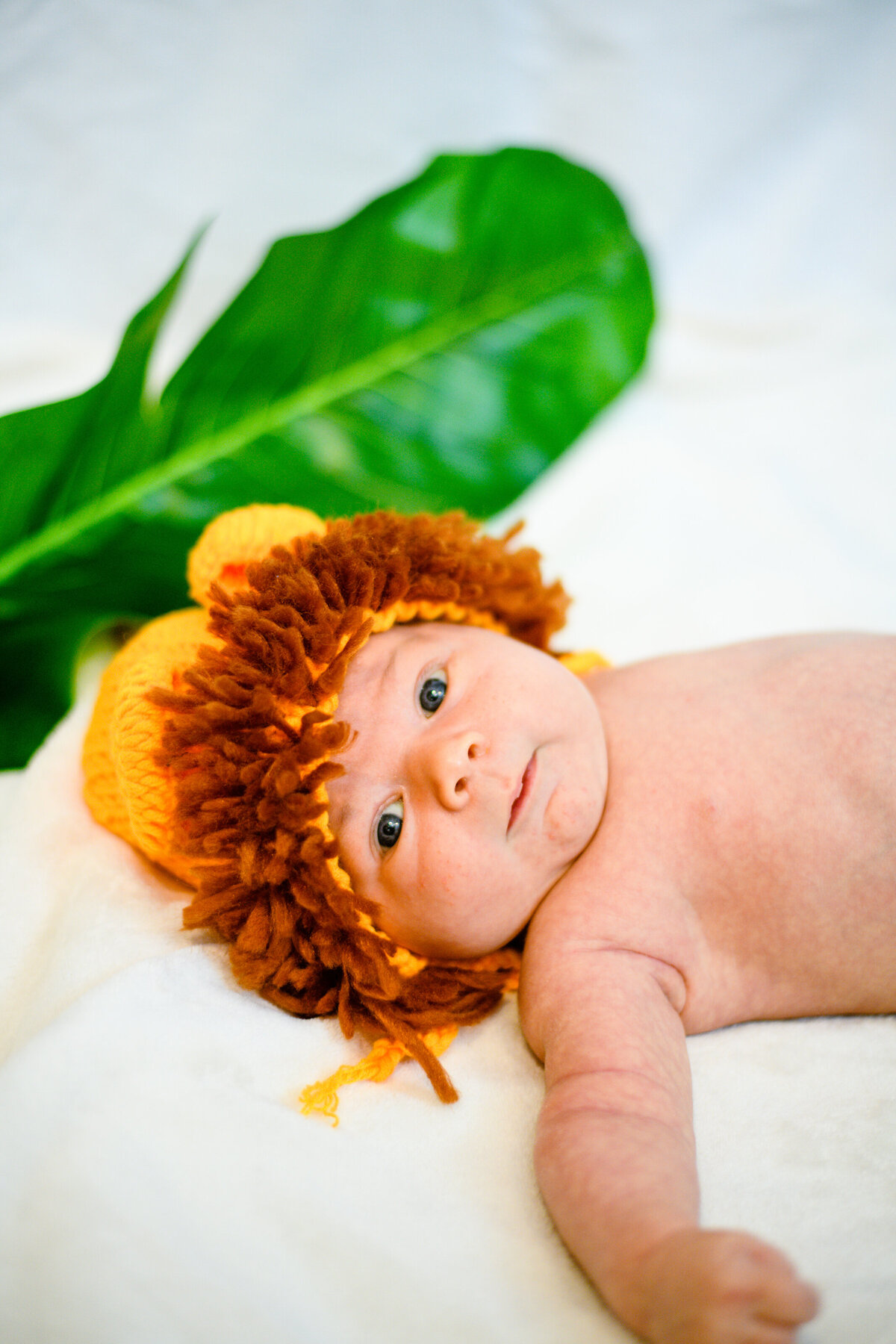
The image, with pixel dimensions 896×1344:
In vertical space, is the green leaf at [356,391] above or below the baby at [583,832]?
above

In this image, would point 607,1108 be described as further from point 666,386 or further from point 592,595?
point 666,386

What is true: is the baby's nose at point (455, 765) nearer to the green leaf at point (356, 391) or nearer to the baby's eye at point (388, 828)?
the baby's eye at point (388, 828)

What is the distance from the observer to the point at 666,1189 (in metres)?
0.69

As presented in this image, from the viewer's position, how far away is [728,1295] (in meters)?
0.58

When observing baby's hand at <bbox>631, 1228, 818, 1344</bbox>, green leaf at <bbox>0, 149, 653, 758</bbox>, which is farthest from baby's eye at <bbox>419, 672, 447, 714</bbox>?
baby's hand at <bbox>631, 1228, 818, 1344</bbox>

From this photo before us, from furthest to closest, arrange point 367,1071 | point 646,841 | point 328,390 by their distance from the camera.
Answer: point 328,390 < point 646,841 < point 367,1071

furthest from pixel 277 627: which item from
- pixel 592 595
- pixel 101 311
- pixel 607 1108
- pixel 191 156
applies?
pixel 191 156

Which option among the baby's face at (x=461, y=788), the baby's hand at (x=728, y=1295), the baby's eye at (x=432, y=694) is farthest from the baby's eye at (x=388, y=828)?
the baby's hand at (x=728, y=1295)

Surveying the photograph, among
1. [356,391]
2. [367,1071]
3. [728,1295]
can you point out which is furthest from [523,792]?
[356,391]

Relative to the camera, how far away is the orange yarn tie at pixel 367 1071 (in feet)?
2.67

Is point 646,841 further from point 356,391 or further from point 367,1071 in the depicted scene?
point 356,391

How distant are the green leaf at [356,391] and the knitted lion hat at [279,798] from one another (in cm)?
20

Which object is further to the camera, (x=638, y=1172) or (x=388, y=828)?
(x=388, y=828)

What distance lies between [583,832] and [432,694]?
0.67 ft
